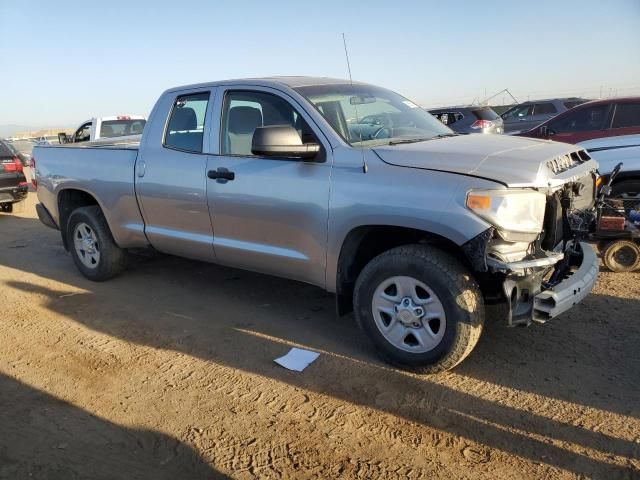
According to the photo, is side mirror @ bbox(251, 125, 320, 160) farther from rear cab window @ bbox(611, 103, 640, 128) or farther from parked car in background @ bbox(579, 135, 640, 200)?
rear cab window @ bbox(611, 103, 640, 128)

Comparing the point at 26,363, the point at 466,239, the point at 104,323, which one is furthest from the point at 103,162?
the point at 466,239

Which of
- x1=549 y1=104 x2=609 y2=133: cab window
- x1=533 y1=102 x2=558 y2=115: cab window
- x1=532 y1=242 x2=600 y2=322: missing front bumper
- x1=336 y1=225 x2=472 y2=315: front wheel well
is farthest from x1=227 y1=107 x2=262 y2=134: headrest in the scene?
x1=533 y1=102 x2=558 y2=115: cab window

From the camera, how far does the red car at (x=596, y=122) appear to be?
8.91 meters

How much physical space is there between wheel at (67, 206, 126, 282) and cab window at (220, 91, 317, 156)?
207 cm

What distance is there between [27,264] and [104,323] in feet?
9.51

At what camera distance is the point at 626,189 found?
6.25m

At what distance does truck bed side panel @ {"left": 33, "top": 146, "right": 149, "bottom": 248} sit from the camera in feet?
17.3

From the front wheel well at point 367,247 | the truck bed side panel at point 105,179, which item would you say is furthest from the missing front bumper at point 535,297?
the truck bed side panel at point 105,179

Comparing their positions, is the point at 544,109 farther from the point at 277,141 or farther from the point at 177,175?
the point at 277,141

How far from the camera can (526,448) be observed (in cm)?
284

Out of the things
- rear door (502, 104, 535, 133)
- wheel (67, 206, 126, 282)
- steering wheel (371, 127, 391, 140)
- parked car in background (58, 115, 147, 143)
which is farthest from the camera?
rear door (502, 104, 535, 133)

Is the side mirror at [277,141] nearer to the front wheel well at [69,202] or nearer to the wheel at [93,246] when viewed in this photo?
the wheel at [93,246]

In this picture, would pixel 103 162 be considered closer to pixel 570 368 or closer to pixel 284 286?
pixel 284 286

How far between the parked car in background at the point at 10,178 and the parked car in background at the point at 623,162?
1014 cm
